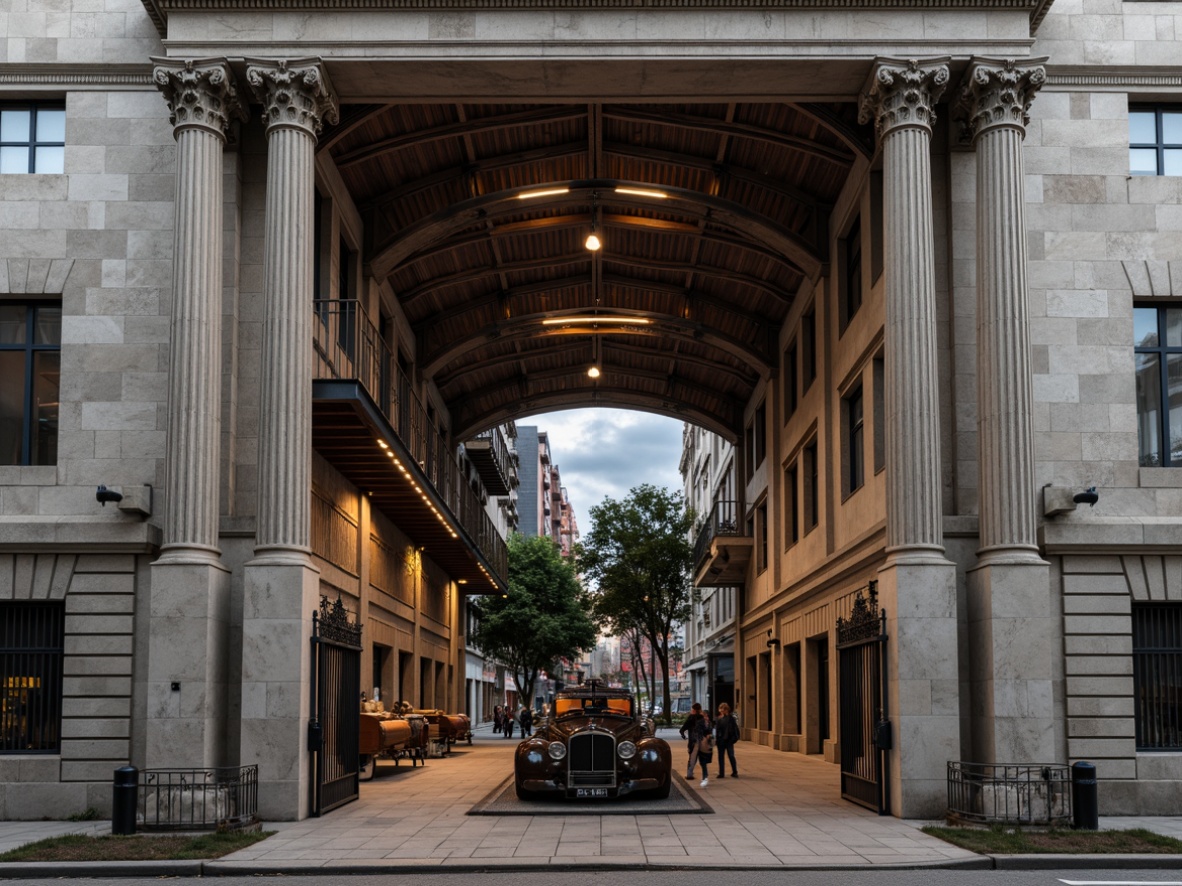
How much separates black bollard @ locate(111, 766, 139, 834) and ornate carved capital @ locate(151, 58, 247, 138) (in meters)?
9.11

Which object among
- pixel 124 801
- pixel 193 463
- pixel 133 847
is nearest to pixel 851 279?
pixel 193 463

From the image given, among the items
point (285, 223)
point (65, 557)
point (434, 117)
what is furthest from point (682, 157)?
point (65, 557)

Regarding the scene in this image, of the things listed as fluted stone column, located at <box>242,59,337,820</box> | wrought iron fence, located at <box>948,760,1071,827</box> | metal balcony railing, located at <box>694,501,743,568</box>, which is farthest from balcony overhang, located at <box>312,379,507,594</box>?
wrought iron fence, located at <box>948,760,1071,827</box>

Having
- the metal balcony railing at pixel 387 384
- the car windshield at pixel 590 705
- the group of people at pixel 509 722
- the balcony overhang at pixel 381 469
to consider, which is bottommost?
the group of people at pixel 509 722

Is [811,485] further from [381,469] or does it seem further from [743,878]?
[743,878]

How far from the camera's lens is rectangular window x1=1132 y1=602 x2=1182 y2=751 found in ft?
60.7

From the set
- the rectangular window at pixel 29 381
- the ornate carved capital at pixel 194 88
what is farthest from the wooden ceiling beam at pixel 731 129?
the rectangular window at pixel 29 381

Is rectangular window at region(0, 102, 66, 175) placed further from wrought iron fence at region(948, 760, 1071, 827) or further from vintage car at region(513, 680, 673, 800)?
wrought iron fence at region(948, 760, 1071, 827)

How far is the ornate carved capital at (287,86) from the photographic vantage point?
62.2 feet

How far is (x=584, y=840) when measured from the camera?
15.3 m

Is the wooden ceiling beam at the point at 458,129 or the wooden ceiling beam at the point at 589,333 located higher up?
the wooden ceiling beam at the point at 458,129

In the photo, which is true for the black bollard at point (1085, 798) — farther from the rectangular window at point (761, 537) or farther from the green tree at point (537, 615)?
the green tree at point (537, 615)

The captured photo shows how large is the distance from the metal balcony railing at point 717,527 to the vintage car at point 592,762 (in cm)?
2372

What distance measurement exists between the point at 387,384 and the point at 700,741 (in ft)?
35.7
